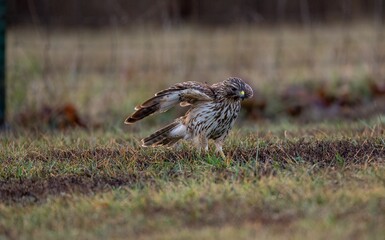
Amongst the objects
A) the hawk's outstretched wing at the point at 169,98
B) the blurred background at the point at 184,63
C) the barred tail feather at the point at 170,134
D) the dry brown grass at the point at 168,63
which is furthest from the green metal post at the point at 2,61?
the hawk's outstretched wing at the point at 169,98

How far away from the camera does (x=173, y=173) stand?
6727 mm

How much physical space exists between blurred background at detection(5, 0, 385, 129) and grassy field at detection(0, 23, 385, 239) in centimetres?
5

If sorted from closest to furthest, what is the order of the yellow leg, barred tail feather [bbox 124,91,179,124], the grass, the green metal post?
the grass < the yellow leg < barred tail feather [bbox 124,91,179,124] < the green metal post

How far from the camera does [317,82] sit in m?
12.7

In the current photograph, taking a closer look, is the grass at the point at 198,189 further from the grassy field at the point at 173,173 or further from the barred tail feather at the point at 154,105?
the barred tail feather at the point at 154,105

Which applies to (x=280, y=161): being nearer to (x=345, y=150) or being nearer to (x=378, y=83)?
(x=345, y=150)

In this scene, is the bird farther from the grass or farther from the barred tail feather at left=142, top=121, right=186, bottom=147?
the grass

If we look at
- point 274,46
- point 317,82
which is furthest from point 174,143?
point 274,46

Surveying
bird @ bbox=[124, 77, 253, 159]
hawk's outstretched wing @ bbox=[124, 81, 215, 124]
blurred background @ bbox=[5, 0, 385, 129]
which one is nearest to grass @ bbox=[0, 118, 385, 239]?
bird @ bbox=[124, 77, 253, 159]

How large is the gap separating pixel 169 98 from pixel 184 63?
5.63 metres

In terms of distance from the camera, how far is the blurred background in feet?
38.3

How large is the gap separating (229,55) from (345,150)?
9.45 meters

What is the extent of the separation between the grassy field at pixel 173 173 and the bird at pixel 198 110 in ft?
0.76

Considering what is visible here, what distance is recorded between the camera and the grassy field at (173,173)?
5363 mm
